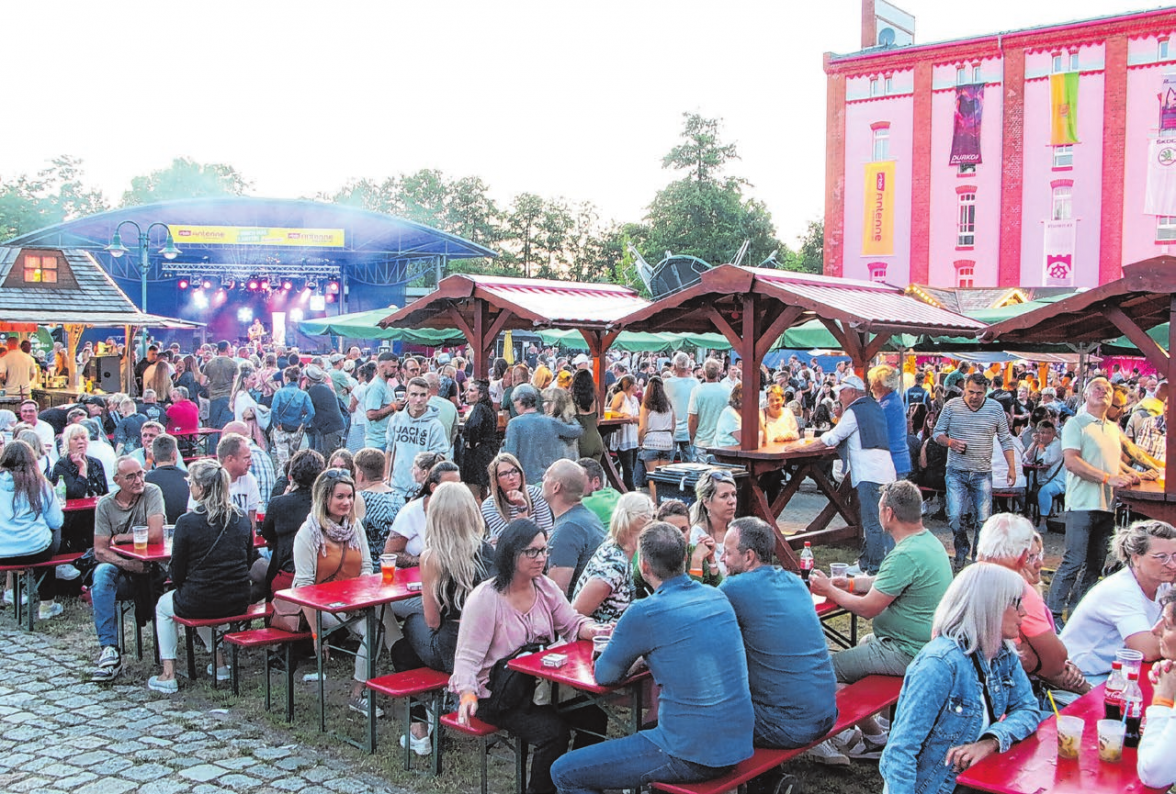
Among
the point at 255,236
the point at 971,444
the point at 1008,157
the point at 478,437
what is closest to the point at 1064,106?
the point at 1008,157

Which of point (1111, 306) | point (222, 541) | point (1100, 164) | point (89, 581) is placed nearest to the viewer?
point (222, 541)

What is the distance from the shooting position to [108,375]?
17.7 meters

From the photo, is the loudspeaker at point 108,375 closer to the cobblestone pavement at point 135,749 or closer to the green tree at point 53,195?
the cobblestone pavement at point 135,749

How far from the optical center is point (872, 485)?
8.12m

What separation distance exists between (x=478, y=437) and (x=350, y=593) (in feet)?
13.3

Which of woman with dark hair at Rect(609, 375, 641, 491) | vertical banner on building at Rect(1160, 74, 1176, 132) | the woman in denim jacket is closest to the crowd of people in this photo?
the woman in denim jacket

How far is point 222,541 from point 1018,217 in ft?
99.7

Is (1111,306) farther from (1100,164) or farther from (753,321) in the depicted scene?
(1100,164)

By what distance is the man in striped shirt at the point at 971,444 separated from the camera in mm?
8398

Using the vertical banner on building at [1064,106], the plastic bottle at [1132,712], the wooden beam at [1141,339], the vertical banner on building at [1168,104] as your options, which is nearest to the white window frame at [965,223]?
the vertical banner on building at [1064,106]

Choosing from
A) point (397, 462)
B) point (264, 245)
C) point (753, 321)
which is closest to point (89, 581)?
point (397, 462)

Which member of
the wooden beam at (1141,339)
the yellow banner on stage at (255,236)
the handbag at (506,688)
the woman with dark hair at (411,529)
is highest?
the yellow banner on stage at (255,236)

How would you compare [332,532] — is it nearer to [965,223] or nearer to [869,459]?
[869,459]

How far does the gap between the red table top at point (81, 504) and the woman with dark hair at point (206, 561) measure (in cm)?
213
